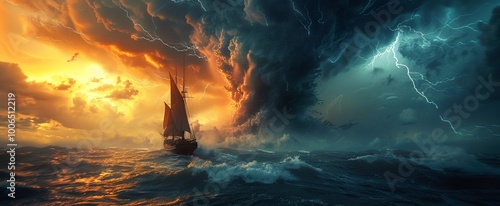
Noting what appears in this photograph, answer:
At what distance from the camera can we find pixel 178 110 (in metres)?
57.7

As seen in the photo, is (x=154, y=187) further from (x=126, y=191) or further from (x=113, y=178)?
(x=113, y=178)

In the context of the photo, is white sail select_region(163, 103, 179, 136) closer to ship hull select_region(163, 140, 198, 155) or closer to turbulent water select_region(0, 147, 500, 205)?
ship hull select_region(163, 140, 198, 155)

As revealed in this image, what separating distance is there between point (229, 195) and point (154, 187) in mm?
6482

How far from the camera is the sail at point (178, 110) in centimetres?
5679

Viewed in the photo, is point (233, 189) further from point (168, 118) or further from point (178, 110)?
point (168, 118)

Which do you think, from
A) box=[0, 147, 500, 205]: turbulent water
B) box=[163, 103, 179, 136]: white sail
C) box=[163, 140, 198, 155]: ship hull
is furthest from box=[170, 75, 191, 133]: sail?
box=[0, 147, 500, 205]: turbulent water

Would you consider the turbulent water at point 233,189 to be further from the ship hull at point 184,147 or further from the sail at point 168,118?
the sail at point 168,118

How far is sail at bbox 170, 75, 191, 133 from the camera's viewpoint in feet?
186

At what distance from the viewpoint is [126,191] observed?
17.4 m

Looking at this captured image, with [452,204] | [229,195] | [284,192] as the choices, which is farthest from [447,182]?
[229,195]

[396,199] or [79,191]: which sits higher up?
[79,191]

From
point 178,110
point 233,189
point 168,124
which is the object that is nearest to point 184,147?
point 178,110

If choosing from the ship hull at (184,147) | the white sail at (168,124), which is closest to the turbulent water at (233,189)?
the ship hull at (184,147)

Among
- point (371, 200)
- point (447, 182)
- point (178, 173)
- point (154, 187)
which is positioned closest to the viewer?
point (371, 200)
